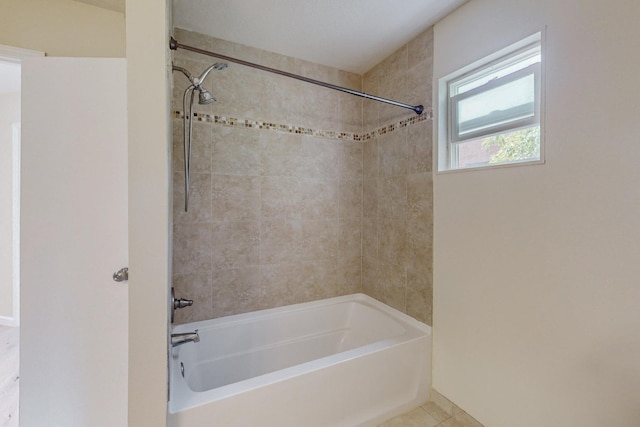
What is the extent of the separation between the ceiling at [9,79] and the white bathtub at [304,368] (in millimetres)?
2639

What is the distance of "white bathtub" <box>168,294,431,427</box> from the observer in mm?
1259

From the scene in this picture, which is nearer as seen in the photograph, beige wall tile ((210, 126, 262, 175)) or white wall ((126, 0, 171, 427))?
white wall ((126, 0, 171, 427))

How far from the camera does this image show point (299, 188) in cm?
223

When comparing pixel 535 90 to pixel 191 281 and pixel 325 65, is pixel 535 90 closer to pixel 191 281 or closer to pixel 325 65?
pixel 325 65

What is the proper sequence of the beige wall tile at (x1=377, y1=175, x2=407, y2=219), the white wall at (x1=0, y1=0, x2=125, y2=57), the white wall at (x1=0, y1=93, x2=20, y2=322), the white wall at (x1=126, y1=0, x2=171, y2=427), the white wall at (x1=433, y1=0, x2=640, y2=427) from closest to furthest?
the white wall at (x1=126, y1=0, x2=171, y2=427) → the white wall at (x1=433, y1=0, x2=640, y2=427) → the white wall at (x1=0, y1=0, x2=125, y2=57) → the beige wall tile at (x1=377, y1=175, x2=407, y2=219) → the white wall at (x1=0, y1=93, x2=20, y2=322)

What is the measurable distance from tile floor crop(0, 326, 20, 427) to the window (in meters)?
3.12

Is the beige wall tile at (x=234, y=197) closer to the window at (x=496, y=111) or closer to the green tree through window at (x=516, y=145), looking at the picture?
the window at (x=496, y=111)

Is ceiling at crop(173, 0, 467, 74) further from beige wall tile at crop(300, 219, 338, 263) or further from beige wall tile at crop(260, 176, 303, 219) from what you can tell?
beige wall tile at crop(300, 219, 338, 263)

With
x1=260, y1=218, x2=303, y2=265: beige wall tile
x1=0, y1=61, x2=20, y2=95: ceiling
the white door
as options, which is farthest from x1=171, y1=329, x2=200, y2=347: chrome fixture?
x1=0, y1=61, x2=20, y2=95: ceiling

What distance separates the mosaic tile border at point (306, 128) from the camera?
1880mm

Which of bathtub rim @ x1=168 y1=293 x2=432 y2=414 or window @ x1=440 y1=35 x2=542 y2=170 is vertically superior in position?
window @ x1=440 y1=35 x2=542 y2=170

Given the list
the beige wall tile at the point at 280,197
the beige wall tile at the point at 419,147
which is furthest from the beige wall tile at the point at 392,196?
the beige wall tile at the point at 280,197

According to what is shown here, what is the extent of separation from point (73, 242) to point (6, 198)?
2705 mm

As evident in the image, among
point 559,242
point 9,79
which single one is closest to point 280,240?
point 559,242
